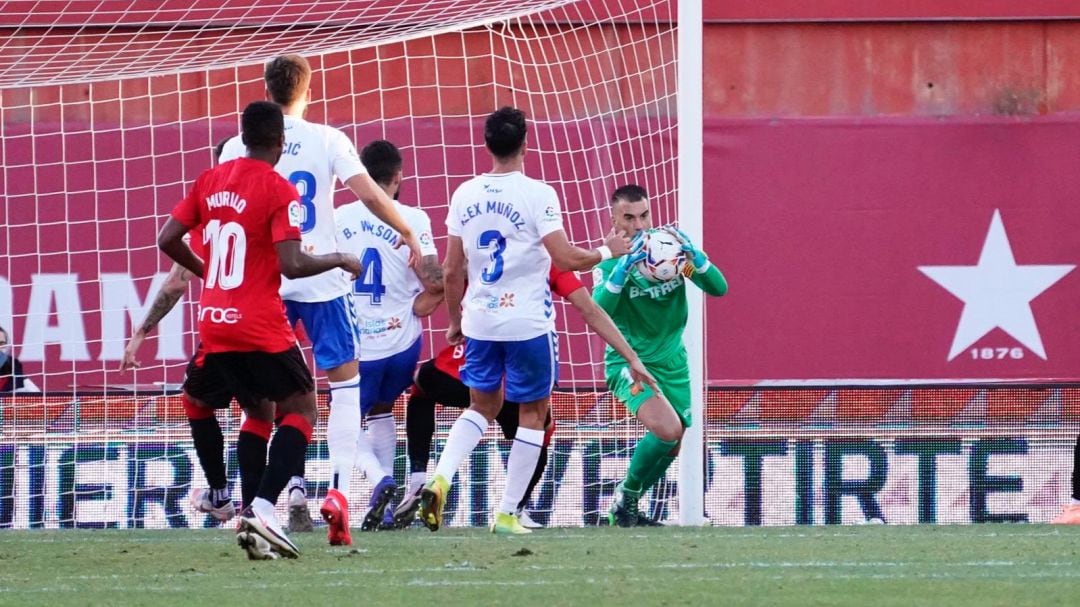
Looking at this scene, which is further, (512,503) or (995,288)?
(995,288)

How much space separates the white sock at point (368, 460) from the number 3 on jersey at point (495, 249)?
116 cm

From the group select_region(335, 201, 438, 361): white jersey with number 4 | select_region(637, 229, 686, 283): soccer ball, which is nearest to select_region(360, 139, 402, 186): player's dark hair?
select_region(335, 201, 438, 361): white jersey with number 4

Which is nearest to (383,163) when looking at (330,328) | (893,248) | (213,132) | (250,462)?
(330,328)

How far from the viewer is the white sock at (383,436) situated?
7.29 m

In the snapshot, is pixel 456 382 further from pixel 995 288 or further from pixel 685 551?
pixel 995 288

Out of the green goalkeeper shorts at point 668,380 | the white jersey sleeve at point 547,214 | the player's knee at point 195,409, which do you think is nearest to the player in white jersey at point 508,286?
the white jersey sleeve at point 547,214

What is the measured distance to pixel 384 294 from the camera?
712 cm

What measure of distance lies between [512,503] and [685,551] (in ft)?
3.92

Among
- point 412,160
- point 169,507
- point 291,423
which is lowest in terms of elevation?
point 169,507

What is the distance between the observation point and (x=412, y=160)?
1248cm

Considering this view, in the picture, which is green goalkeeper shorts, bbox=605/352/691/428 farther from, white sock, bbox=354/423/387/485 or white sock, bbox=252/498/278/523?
white sock, bbox=252/498/278/523

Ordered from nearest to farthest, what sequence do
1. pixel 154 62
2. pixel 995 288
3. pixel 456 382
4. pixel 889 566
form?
pixel 889 566 → pixel 456 382 → pixel 154 62 → pixel 995 288

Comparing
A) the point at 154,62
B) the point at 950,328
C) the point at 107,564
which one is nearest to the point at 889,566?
the point at 107,564

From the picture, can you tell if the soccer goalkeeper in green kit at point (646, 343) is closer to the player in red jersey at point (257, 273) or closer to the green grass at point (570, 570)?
the green grass at point (570, 570)
